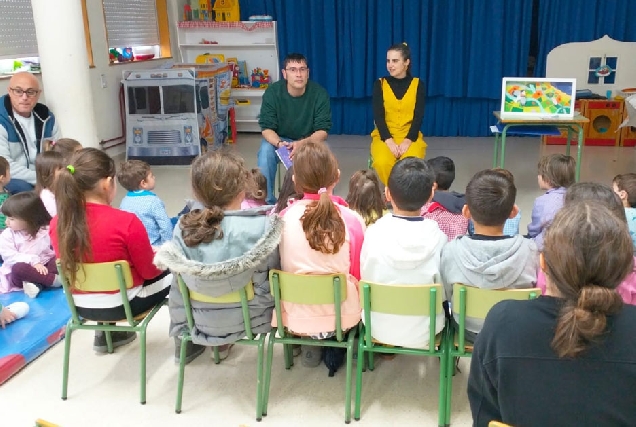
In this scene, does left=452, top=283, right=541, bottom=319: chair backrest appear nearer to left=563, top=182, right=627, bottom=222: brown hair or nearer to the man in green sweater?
left=563, top=182, right=627, bottom=222: brown hair

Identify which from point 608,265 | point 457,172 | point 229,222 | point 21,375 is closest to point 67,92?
point 21,375

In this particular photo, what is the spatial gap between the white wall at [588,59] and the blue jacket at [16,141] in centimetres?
503

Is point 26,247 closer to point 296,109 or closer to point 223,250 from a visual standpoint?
point 223,250

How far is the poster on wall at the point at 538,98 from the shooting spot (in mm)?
4074

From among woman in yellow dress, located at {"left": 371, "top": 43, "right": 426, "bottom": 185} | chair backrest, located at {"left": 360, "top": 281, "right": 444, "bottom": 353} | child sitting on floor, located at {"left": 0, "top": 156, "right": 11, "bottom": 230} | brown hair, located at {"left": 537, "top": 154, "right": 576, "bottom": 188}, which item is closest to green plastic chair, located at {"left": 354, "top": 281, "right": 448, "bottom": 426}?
chair backrest, located at {"left": 360, "top": 281, "right": 444, "bottom": 353}

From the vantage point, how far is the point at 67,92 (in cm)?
373

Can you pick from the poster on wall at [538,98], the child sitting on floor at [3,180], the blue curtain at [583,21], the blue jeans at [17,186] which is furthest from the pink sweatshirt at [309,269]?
the blue curtain at [583,21]

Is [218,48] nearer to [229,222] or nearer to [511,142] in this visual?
[511,142]

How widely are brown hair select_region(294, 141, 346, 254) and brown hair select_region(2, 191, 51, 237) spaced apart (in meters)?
1.43

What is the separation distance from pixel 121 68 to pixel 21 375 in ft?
14.1

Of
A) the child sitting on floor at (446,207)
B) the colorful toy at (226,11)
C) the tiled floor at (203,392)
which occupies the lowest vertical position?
the tiled floor at (203,392)

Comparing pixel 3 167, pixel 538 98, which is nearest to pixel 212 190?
pixel 3 167

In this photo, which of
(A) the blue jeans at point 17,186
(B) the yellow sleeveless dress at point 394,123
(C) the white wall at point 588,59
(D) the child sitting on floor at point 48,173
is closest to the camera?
(D) the child sitting on floor at point 48,173

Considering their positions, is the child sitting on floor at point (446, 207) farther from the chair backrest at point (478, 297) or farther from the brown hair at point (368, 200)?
the chair backrest at point (478, 297)
